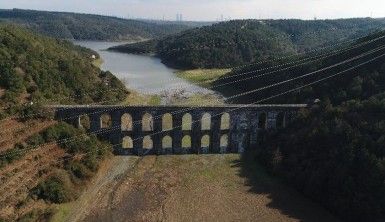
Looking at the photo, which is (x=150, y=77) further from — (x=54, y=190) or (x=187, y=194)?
(x=54, y=190)

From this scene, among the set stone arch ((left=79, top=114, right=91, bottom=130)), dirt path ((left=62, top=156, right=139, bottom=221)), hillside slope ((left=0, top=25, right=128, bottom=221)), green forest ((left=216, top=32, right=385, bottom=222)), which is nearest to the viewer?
green forest ((left=216, top=32, right=385, bottom=222))

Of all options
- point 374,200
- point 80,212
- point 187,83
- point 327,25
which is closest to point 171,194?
point 80,212

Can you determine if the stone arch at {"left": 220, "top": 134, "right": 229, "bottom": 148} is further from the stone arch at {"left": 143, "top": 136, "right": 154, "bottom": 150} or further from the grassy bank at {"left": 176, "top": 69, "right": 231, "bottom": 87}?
the grassy bank at {"left": 176, "top": 69, "right": 231, "bottom": 87}

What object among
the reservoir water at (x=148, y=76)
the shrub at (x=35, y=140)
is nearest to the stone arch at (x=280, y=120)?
the shrub at (x=35, y=140)

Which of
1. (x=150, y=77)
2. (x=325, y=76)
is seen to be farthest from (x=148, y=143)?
(x=150, y=77)

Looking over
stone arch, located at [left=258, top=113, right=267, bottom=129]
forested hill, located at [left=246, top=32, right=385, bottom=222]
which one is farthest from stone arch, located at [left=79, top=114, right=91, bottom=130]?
stone arch, located at [left=258, top=113, right=267, bottom=129]

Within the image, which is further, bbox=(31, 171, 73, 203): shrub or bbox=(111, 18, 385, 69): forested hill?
bbox=(111, 18, 385, 69): forested hill

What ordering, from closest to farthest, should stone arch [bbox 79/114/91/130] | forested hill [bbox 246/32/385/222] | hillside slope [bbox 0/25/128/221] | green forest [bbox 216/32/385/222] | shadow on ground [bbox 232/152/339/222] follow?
1. forested hill [bbox 246/32/385/222]
2. green forest [bbox 216/32/385/222]
3. hillside slope [bbox 0/25/128/221]
4. shadow on ground [bbox 232/152/339/222]
5. stone arch [bbox 79/114/91/130]
